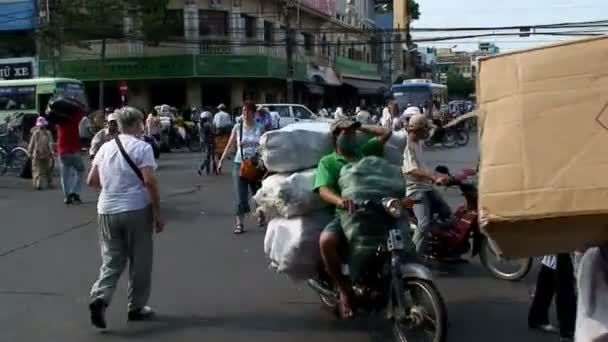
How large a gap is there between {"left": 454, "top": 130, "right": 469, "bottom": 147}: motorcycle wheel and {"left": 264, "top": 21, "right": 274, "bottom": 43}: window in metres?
18.8

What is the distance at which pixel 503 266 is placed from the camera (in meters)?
7.07

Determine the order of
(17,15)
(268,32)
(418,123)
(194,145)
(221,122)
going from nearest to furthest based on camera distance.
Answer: (418,123) < (221,122) < (194,145) < (17,15) < (268,32)

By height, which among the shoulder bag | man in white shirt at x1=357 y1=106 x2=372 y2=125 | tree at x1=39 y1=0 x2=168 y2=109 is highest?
tree at x1=39 y1=0 x2=168 y2=109

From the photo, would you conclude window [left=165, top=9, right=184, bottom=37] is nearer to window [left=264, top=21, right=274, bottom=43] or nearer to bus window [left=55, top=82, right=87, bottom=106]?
window [left=264, top=21, right=274, bottom=43]

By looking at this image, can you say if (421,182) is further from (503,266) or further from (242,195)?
(242,195)

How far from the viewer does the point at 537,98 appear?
6.52 ft

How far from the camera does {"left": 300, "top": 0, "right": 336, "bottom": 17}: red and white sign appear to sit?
50.5m

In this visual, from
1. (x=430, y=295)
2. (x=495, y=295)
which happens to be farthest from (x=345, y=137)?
(x=495, y=295)

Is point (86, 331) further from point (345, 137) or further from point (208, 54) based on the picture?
point (208, 54)

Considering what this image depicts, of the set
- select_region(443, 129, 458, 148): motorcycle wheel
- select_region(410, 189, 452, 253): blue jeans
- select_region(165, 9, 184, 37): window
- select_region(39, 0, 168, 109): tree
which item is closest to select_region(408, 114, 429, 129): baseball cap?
select_region(410, 189, 452, 253): blue jeans

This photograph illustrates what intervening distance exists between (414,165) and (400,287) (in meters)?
2.20

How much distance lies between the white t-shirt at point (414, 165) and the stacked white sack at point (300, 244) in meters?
1.47

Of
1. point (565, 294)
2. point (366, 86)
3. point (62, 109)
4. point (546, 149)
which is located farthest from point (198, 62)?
point (546, 149)

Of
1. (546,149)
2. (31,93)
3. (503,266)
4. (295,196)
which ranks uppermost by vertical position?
(31,93)
